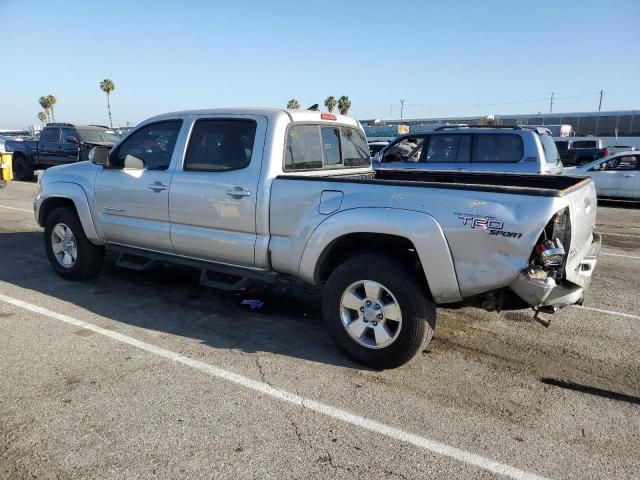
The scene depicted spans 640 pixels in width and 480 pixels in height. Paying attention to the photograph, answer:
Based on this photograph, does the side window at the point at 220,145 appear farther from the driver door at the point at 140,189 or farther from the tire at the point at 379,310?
the tire at the point at 379,310

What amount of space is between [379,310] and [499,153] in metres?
6.66

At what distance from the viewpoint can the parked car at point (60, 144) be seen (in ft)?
52.3

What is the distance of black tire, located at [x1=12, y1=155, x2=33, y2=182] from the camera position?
17.9 meters

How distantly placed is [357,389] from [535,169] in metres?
6.95

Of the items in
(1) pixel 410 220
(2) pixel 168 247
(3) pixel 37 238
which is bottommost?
(3) pixel 37 238

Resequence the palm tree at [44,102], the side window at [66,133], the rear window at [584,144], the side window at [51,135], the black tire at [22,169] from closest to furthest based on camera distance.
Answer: the side window at [66,133] < the side window at [51,135] < the black tire at [22,169] < the rear window at [584,144] < the palm tree at [44,102]

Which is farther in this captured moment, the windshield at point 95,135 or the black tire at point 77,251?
the windshield at point 95,135

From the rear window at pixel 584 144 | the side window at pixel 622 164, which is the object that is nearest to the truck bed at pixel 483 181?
the side window at pixel 622 164

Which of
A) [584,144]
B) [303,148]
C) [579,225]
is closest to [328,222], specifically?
[303,148]

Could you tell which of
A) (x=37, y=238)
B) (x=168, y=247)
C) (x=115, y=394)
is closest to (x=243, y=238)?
(x=168, y=247)

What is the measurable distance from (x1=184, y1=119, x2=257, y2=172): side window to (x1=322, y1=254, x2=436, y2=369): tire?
1.45 m

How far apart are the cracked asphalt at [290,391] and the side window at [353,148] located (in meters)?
1.56

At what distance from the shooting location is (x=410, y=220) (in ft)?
12.0

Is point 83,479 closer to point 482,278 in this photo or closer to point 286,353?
point 286,353
